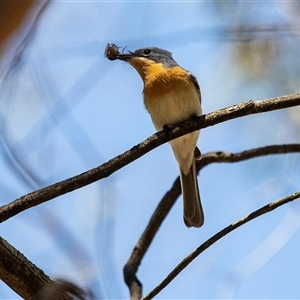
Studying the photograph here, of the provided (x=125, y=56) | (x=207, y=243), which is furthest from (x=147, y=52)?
(x=207, y=243)

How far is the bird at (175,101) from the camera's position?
439 centimetres

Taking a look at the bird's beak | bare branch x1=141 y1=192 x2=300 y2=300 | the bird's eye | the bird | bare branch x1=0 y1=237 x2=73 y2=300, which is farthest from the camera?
the bird's eye

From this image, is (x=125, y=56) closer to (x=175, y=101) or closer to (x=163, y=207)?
(x=175, y=101)

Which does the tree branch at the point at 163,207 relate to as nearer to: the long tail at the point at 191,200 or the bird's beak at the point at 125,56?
the long tail at the point at 191,200

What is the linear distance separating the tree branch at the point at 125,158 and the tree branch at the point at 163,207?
1.55 metres

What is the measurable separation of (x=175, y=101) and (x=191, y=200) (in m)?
1.10

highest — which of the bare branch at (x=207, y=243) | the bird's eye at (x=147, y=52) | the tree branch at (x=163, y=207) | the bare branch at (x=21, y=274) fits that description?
the bird's eye at (x=147, y=52)

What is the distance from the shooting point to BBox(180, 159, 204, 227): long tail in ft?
15.8

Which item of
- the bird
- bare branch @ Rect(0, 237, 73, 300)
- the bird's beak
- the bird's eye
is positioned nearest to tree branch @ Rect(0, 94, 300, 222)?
bare branch @ Rect(0, 237, 73, 300)

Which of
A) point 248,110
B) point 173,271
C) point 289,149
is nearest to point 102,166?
point 173,271

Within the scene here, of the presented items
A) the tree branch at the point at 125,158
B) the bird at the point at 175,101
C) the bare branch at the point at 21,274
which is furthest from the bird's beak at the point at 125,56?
the bare branch at the point at 21,274

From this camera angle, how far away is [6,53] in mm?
1132

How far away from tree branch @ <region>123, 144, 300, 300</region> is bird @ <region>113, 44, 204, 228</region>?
148 millimetres

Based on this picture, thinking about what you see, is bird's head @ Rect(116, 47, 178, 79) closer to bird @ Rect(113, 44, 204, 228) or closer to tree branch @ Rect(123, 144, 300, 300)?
bird @ Rect(113, 44, 204, 228)
